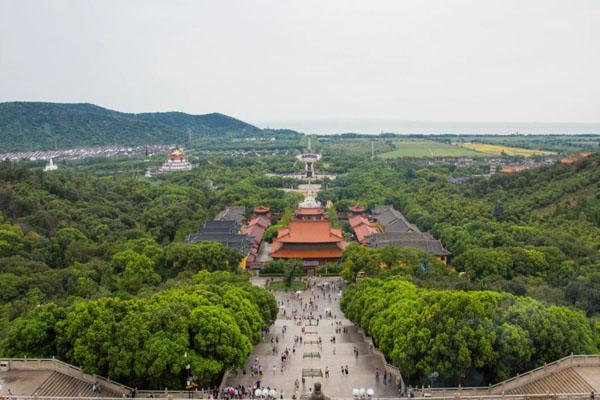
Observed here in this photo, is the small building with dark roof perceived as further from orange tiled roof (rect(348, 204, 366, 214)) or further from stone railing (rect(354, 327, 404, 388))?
stone railing (rect(354, 327, 404, 388))

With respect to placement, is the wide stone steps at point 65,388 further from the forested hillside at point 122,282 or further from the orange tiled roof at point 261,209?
the orange tiled roof at point 261,209

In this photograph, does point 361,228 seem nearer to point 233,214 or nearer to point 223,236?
point 233,214

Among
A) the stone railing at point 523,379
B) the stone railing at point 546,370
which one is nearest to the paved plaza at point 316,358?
the stone railing at point 523,379

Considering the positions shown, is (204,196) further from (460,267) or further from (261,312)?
(261,312)

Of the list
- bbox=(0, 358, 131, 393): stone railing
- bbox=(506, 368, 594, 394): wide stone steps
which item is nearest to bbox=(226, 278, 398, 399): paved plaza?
bbox=(0, 358, 131, 393): stone railing

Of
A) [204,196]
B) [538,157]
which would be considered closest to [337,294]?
[204,196]
